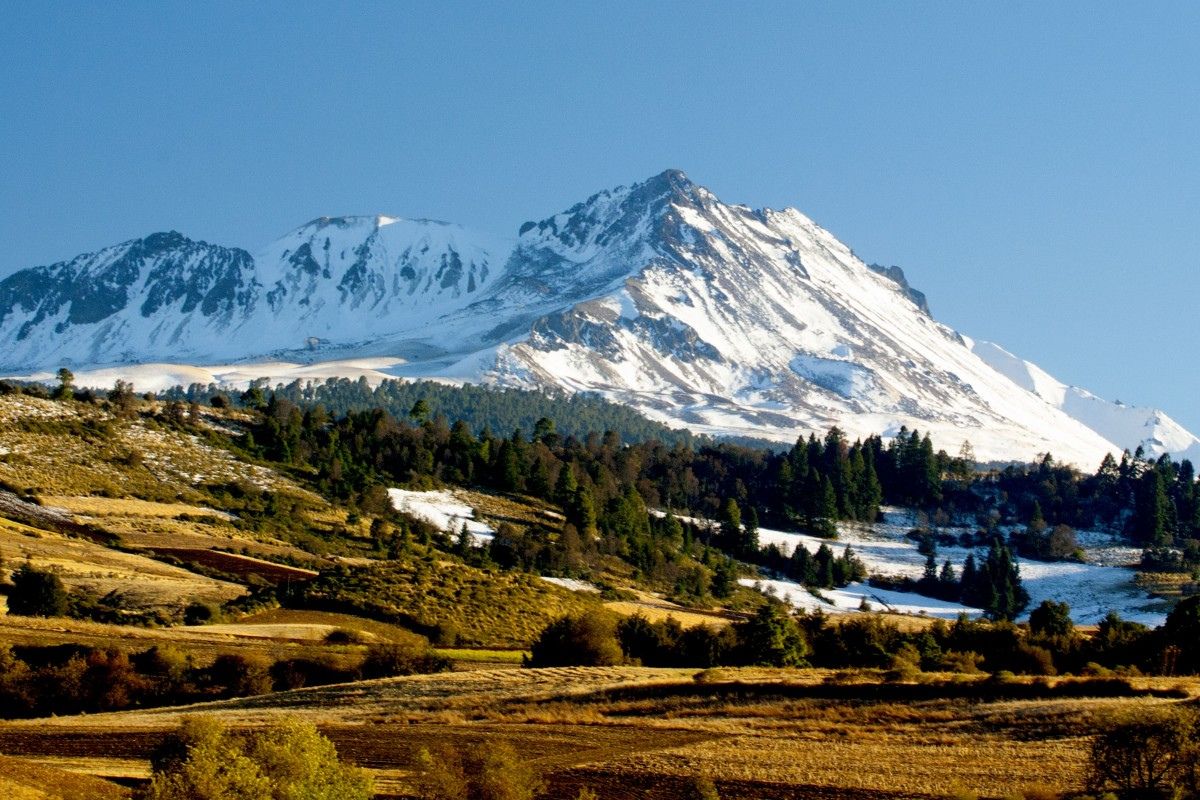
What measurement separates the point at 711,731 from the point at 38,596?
2119 inches

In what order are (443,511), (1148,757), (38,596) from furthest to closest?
(443,511), (38,596), (1148,757)

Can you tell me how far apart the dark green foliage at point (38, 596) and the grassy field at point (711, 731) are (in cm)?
2842

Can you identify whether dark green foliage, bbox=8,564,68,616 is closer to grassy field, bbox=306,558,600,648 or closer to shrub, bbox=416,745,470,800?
grassy field, bbox=306,558,600,648

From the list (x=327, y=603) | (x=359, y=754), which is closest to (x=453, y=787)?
(x=359, y=754)

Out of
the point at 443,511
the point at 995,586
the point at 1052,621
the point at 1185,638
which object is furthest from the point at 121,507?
the point at 995,586

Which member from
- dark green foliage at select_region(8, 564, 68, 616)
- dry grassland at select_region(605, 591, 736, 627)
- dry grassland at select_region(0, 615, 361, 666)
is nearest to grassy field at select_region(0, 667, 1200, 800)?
dry grassland at select_region(0, 615, 361, 666)

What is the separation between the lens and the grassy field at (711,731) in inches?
1772

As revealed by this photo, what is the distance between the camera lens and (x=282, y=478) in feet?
569

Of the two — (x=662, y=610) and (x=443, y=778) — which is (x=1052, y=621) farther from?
(x=443, y=778)

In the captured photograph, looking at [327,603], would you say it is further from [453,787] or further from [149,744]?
[453,787]

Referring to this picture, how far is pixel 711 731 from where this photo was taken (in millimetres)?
53094

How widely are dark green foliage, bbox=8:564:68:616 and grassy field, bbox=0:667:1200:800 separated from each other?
93.2ft

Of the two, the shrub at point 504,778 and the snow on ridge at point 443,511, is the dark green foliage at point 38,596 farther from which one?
the snow on ridge at point 443,511

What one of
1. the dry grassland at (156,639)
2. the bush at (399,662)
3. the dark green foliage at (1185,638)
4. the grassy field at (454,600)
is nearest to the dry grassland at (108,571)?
the grassy field at (454,600)
